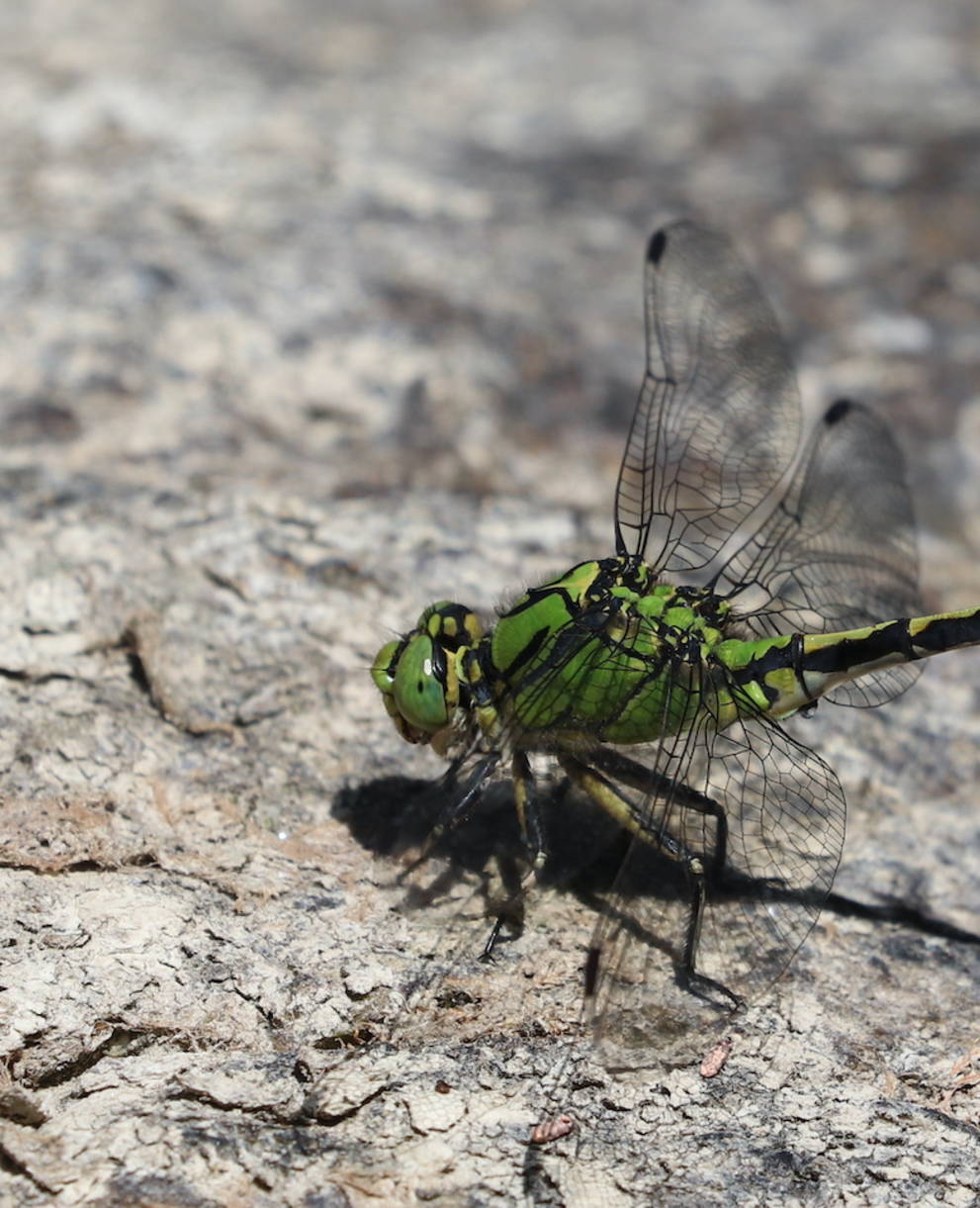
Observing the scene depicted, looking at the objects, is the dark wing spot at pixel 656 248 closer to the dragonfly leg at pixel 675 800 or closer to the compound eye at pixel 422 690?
the compound eye at pixel 422 690

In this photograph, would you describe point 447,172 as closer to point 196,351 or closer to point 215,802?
point 196,351

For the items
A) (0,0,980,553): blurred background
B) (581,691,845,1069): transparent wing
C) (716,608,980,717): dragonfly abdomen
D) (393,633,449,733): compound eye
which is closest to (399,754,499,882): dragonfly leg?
(393,633,449,733): compound eye

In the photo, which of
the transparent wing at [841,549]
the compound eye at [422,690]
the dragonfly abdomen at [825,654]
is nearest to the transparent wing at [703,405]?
the transparent wing at [841,549]

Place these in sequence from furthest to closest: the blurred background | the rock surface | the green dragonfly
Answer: the blurred background, the green dragonfly, the rock surface

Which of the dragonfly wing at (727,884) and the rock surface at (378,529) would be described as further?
the dragonfly wing at (727,884)

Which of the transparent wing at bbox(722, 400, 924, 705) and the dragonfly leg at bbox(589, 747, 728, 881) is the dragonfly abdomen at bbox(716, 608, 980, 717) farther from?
the dragonfly leg at bbox(589, 747, 728, 881)

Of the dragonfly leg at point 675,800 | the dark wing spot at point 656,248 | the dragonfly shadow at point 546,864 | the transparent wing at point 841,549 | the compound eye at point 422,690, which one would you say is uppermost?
the dark wing spot at point 656,248

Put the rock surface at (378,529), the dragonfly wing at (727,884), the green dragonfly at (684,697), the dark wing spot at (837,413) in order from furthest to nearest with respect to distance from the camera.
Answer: the dark wing spot at (837,413)
the green dragonfly at (684,697)
the dragonfly wing at (727,884)
the rock surface at (378,529)

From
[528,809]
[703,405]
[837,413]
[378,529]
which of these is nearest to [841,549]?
[837,413]
